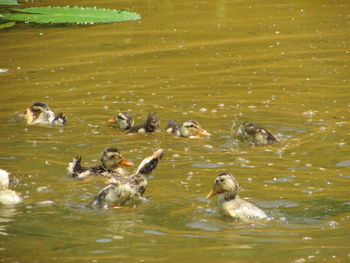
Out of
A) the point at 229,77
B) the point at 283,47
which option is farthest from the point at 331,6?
the point at 229,77

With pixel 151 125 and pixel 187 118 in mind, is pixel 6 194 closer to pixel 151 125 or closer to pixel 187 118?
pixel 151 125

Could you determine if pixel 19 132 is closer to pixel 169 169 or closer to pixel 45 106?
pixel 45 106

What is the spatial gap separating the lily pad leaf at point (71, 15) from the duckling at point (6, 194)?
7009 mm

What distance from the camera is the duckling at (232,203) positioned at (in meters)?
6.12

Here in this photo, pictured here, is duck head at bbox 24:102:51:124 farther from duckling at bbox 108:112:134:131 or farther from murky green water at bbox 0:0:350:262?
duckling at bbox 108:112:134:131

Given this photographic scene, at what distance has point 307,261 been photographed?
200 inches

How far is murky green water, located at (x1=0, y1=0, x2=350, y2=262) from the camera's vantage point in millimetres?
5625

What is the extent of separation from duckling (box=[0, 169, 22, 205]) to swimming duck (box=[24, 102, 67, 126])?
250 centimetres

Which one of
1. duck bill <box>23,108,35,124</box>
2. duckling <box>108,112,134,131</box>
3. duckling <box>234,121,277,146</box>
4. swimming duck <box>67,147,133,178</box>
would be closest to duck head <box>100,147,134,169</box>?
swimming duck <box>67,147,133,178</box>

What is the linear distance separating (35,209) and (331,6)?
10.2 metres

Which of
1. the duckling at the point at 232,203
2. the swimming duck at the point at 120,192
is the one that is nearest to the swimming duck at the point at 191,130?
the swimming duck at the point at 120,192

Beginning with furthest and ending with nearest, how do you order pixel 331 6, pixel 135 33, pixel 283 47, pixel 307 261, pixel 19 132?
pixel 331 6, pixel 135 33, pixel 283 47, pixel 19 132, pixel 307 261

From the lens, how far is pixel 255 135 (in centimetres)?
830

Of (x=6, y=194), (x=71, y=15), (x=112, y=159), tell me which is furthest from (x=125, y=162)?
(x=71, y=15)
